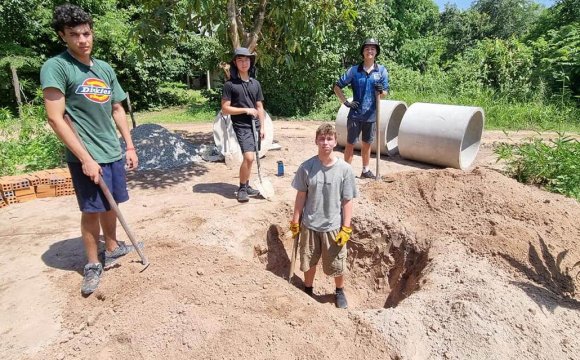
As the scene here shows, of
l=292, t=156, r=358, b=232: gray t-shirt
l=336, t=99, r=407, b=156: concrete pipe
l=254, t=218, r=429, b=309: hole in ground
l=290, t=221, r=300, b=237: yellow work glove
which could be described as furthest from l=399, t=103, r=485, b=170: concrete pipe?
l=290, t=221, r=300, b=237: yellow work glove

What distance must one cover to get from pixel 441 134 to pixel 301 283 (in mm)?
3457

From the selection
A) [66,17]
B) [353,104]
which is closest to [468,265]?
[353,104]

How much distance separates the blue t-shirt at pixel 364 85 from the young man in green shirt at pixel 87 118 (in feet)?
10.0

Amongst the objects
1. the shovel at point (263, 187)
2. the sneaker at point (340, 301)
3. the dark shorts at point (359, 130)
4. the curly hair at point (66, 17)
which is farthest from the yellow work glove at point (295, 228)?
the dark shorts at point (359, 130)

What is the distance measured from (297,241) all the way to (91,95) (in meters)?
2.03

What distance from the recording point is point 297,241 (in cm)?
362

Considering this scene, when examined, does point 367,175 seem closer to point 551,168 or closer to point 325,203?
point 551,168

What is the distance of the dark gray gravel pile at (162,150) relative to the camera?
22.0ft

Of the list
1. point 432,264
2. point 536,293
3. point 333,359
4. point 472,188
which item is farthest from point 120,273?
point 472,188

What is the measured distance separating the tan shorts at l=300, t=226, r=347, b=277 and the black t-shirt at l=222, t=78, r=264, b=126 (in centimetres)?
179

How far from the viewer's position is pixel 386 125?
22.8 feet

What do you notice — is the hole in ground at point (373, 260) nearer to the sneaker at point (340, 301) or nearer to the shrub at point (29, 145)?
the sneaker at point (340, 301)

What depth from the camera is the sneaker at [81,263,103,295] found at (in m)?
2.98

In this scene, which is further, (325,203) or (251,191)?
(251,191)
